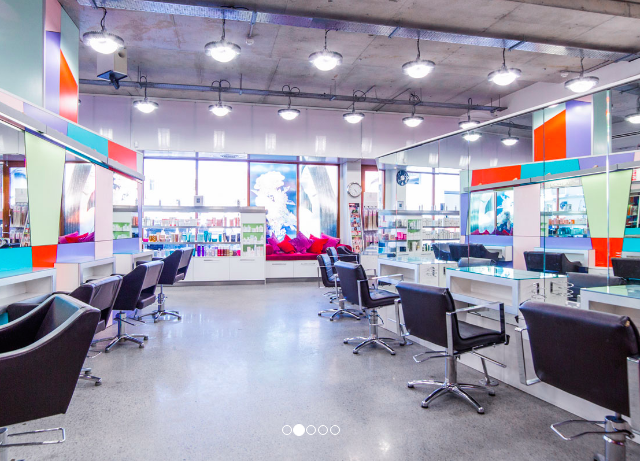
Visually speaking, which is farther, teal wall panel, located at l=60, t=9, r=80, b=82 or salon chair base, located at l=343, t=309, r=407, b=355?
teal wall panel, located at l=60, t=9, r=80, b=82

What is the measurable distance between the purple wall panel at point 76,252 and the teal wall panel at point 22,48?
158 centimetres

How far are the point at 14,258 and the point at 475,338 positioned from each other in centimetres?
386

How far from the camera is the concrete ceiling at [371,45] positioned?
16.5 feet

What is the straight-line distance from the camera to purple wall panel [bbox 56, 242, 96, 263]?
4184 millimetres

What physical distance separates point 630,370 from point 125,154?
20.8 ft

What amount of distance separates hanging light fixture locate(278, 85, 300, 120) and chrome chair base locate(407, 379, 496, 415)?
5.64m

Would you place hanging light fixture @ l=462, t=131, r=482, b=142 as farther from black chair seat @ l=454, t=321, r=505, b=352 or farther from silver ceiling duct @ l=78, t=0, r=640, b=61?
black chair seat @ l=454, t=321, r=505, b=352

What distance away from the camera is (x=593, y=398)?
197cm

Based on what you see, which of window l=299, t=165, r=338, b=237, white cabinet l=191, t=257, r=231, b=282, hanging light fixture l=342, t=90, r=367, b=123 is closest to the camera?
hanging light fixture l=342, t=90, r=367, b=123

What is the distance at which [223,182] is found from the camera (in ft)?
31.7

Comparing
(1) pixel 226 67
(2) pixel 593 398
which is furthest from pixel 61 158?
(2) pixel 593 398

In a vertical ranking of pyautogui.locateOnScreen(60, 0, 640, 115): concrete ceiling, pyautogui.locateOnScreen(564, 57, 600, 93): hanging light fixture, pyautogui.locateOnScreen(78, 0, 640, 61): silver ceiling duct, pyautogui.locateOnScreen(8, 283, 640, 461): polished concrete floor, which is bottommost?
pyautogui.locateOnScreen(8, 283, 640, 461): polished concrete floor

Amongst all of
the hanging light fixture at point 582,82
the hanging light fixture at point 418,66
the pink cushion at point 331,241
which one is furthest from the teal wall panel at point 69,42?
the hanging light fixture at point 582,82

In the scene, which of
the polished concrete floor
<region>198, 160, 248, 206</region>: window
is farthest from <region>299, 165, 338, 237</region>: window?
the polished concrete floor
